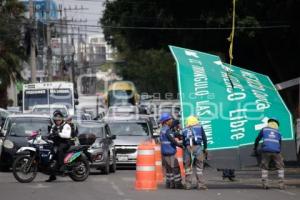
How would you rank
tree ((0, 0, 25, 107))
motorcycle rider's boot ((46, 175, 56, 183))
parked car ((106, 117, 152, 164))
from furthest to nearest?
tree ((0, 0, 25, 107))
parked car ((106, 117, 152, 164))
motorcycle rider's boot ((46, 175, 56, 183))

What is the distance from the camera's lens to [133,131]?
96.3 feet

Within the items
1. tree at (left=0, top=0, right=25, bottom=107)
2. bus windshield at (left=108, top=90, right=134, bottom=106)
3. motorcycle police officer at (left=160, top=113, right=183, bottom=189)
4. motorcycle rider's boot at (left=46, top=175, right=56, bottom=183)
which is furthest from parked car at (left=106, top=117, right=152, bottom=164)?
bus windshield at (left=108, top=90, right=134, bottom=106)

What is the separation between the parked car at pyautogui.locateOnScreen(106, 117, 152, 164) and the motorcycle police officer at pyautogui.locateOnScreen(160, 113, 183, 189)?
855 cm

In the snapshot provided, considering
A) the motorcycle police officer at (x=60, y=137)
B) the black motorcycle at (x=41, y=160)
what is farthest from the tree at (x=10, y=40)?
the black motorcycle at (x=41, y=160)

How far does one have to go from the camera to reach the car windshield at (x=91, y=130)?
25803 millimetres

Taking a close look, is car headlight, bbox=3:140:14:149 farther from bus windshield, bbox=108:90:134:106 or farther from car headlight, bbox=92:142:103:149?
bus windshield, bbox=108:90:134:106

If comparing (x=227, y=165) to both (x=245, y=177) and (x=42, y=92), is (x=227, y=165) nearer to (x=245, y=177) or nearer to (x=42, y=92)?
(x=245, y=177)

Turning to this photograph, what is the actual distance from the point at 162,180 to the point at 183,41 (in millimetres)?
20650

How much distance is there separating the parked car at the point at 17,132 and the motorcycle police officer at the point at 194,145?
8215mm

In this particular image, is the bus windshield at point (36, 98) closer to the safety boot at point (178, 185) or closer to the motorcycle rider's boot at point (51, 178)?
the motorcycle rider's boot at point (51, 178)

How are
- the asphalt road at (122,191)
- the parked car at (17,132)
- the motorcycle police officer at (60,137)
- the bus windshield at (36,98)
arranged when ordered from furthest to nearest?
the bus windshield at (36,98), the parked car at (17,132), the motorcycle police officer at (60,137), the asphalt road at (122,191)

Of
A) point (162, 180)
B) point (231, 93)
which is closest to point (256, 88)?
point (231, 93)

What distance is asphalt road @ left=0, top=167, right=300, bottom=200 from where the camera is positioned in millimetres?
16844

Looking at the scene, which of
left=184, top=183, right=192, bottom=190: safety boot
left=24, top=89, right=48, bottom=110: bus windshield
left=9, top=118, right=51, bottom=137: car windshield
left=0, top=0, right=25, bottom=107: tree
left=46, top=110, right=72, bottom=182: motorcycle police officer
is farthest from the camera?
left=0, top=0, right=25, bottom=107: tree
